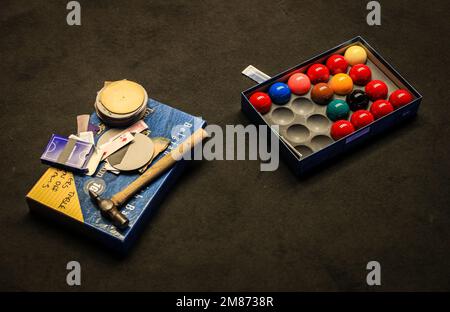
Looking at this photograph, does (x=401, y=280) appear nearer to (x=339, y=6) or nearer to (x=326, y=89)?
(x=326, y=89)

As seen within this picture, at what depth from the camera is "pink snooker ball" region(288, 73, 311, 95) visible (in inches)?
114

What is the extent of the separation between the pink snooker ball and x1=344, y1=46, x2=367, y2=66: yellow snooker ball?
0.84 feet

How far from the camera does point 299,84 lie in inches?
114

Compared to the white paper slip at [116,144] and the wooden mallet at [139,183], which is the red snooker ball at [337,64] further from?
the white paper slip at [116,144]

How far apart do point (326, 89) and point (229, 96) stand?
1.65ft

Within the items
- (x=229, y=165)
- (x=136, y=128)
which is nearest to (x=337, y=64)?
(x=229, y=165)

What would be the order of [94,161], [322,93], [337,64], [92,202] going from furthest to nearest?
[337,64] < [322,93] < [94,161] < [92,202]

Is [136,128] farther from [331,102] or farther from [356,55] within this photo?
[356,55]

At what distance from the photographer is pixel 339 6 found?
134 inches

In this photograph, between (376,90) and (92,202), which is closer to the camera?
(92,202)

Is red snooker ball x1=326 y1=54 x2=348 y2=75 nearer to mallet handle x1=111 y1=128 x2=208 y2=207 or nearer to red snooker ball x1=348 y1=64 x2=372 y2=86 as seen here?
red snooker ball x1=348 y1=64 x2=372 y2=86

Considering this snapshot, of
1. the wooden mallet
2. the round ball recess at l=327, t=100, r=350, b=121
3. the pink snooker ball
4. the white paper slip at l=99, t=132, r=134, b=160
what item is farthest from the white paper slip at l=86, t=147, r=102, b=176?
the round ball recess at l=327, t=100, r=350, b=121

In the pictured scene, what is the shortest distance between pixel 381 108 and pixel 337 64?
1.10 feet

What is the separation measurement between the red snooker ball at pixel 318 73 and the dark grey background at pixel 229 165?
247mm
